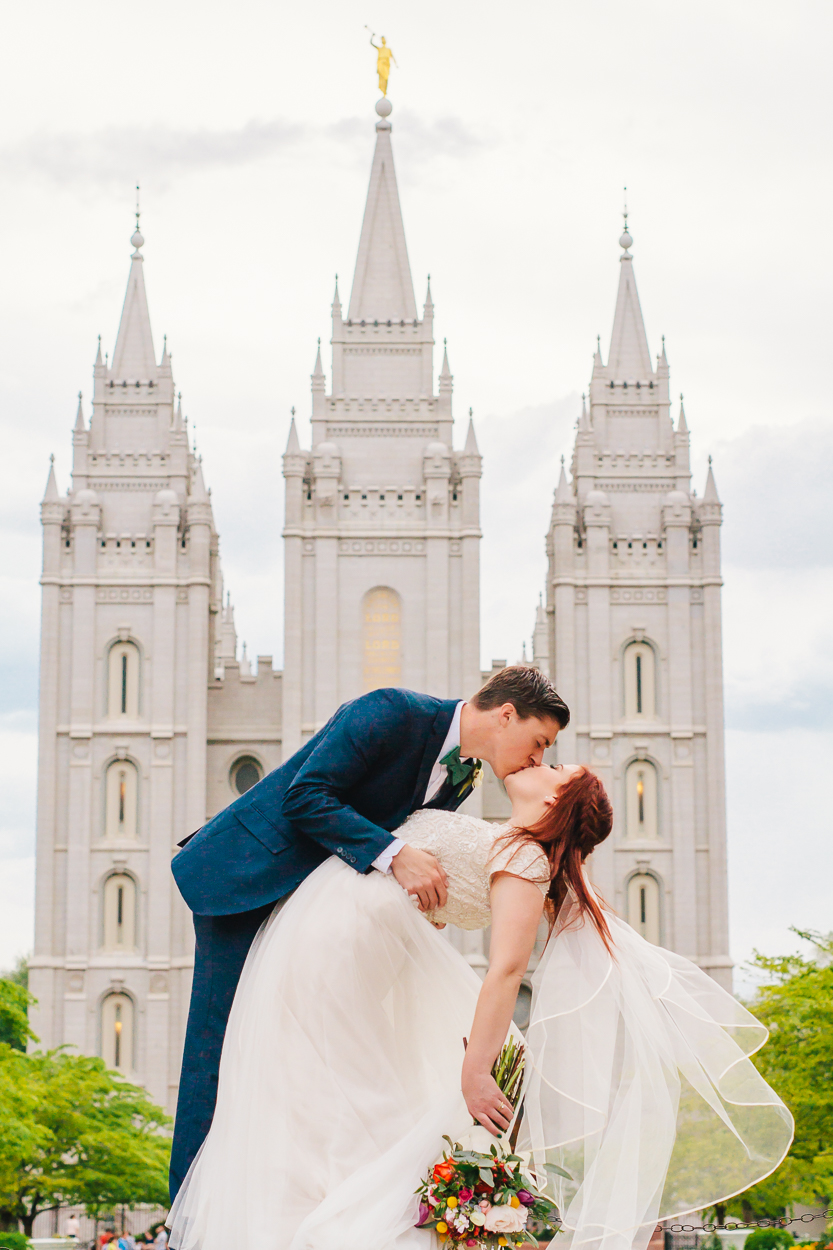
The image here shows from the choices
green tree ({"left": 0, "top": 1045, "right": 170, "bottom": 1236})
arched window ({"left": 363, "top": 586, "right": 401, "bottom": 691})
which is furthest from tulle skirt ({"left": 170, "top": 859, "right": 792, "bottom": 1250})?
arched window ({"left": 363, "top": 586, "right": 401, "bottom": 691})

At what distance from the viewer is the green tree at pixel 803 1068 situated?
19719 mm

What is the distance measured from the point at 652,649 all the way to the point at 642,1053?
1425 inches

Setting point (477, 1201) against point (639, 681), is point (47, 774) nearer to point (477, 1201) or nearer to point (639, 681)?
point (639, 681)

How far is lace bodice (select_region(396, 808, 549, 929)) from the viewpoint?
183 inches

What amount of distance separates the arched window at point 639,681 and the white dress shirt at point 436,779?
116 feet

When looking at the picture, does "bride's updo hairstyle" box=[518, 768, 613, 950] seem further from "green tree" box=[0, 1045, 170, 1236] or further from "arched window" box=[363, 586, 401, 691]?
"arched window" box=[363, 586, 401, 691]

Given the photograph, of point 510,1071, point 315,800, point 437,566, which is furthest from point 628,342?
point 510,1071

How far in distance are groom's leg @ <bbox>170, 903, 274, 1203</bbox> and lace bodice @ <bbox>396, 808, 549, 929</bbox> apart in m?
0.58

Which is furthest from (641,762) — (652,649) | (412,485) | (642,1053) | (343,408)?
(642,1053)

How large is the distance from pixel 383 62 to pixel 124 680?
63.9 ft

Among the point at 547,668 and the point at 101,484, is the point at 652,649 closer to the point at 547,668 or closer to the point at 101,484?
the point at 547,668

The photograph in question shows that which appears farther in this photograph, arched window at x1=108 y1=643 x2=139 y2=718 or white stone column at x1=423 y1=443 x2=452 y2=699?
arched window at x1=108 y1=643 x2=139 y2=718

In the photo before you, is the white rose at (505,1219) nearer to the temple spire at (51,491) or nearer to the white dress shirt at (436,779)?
the white dress shirt at (436,779)

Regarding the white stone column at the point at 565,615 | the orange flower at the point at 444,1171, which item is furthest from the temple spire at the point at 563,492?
the orange flower at the point at 444,1171
